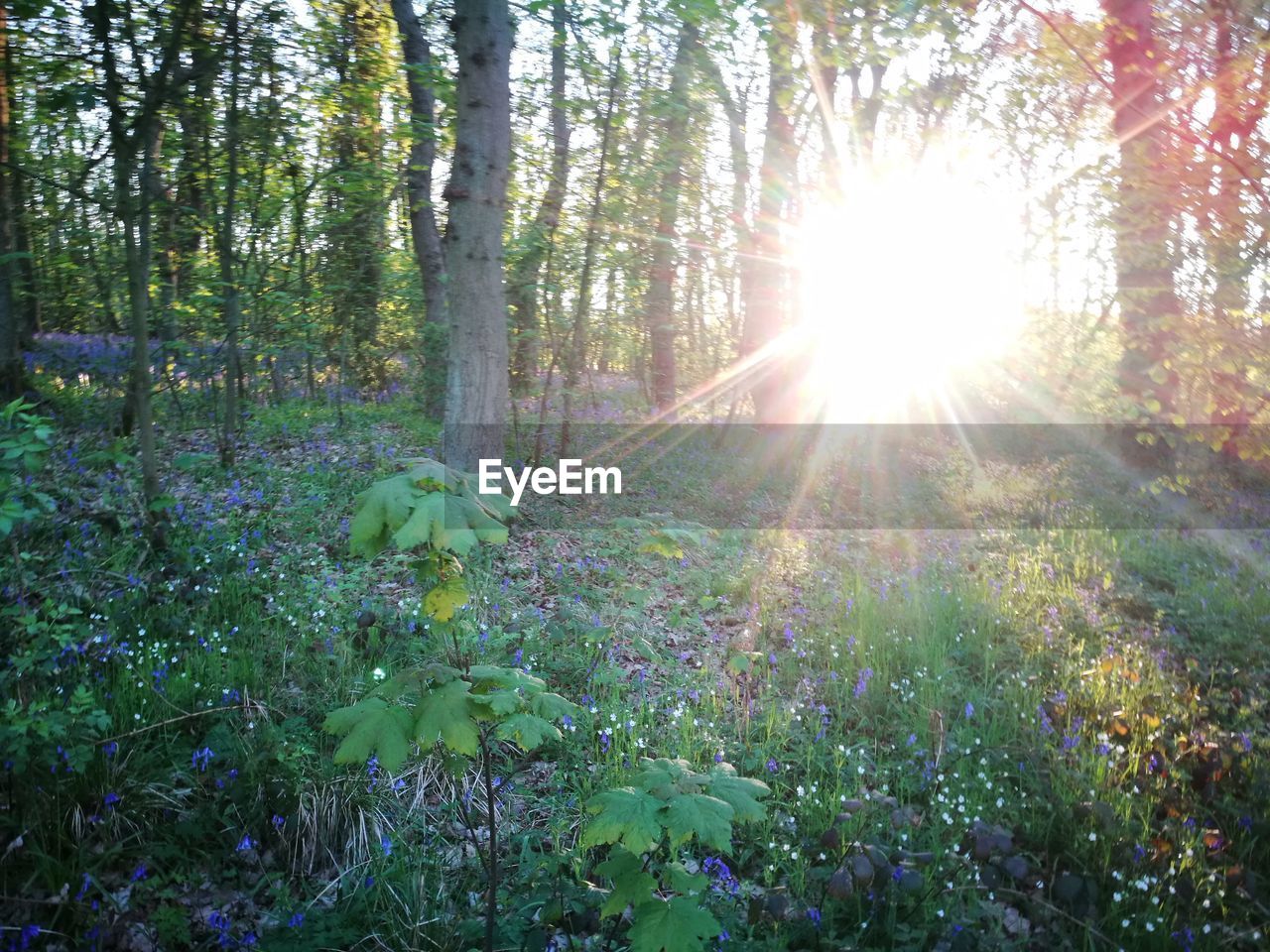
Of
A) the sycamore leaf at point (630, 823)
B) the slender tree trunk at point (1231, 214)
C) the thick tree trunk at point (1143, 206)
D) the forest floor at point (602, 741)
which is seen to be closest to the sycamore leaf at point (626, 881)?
the sycamore leaf at point (630, 823)

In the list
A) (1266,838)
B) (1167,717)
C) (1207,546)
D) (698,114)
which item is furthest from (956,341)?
(1266,838)

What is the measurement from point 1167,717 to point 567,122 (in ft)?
25.1

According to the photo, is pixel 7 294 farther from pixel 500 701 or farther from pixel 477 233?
pixel 500 701

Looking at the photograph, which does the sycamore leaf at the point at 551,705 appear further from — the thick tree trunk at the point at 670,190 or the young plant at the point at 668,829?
the thick tree trunk at the point at 670,190

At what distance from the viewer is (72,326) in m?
9.53

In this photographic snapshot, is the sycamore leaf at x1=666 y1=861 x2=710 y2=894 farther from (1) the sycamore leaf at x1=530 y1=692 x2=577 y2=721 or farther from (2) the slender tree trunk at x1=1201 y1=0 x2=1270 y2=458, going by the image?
(2) the slender tree trunk at x1=1201 y1=0 x2=1270 y2=458

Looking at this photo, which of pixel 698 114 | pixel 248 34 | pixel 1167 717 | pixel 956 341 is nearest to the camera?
→ pixel 1167 717

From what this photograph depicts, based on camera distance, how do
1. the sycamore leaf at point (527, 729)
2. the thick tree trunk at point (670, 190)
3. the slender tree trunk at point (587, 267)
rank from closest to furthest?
the sycamore leaf at point (527, 729), the slender tree trunk at point (587, 267), the thick tree trunk at point (670, 190)

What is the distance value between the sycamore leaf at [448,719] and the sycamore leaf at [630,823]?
360 mm

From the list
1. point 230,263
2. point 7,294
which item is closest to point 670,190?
point 230,263

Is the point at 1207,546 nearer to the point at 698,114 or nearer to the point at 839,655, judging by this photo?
the point at 839,655

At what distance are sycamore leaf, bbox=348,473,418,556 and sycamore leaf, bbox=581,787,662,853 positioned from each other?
2.92 feet

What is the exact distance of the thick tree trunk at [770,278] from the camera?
10.8 m

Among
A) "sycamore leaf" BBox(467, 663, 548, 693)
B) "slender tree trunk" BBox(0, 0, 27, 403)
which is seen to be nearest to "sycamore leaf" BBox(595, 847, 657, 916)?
"sycamore leaf" BBox(467, 663, 548, 693)
